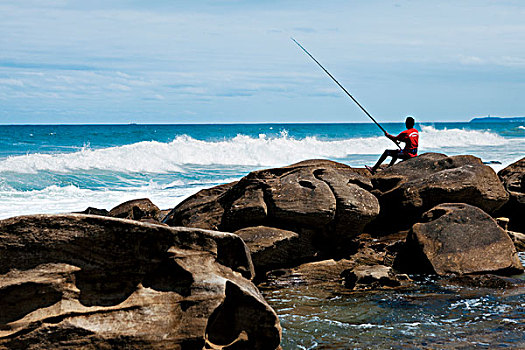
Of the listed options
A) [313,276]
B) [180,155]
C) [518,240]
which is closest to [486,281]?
[313,276]

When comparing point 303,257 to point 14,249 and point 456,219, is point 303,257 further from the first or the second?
point 14,249

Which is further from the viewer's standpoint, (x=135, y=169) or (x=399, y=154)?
(x=135, y=169)

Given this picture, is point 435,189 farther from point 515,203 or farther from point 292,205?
point 292,205

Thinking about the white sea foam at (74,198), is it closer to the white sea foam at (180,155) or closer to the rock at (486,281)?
the white sea foam at (180,155)

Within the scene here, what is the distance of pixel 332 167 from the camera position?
10.2 meters

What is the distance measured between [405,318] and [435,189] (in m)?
4.00

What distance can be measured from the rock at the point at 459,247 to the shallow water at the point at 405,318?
15.0 inches

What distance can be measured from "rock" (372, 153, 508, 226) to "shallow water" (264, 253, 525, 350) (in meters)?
2.37

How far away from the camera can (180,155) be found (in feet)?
103

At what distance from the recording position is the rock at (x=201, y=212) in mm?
9023

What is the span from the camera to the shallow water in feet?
18.8

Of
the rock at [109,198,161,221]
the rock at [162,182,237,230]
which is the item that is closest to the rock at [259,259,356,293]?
the rock at [162,182,237,230]

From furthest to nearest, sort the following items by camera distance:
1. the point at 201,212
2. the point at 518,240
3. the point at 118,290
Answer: the point at 518,240, the point at 201,212, the point at 118,290

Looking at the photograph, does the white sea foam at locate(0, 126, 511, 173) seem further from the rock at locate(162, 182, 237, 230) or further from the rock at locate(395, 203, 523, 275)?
the rock at locate(395, 203, 523, 275)
